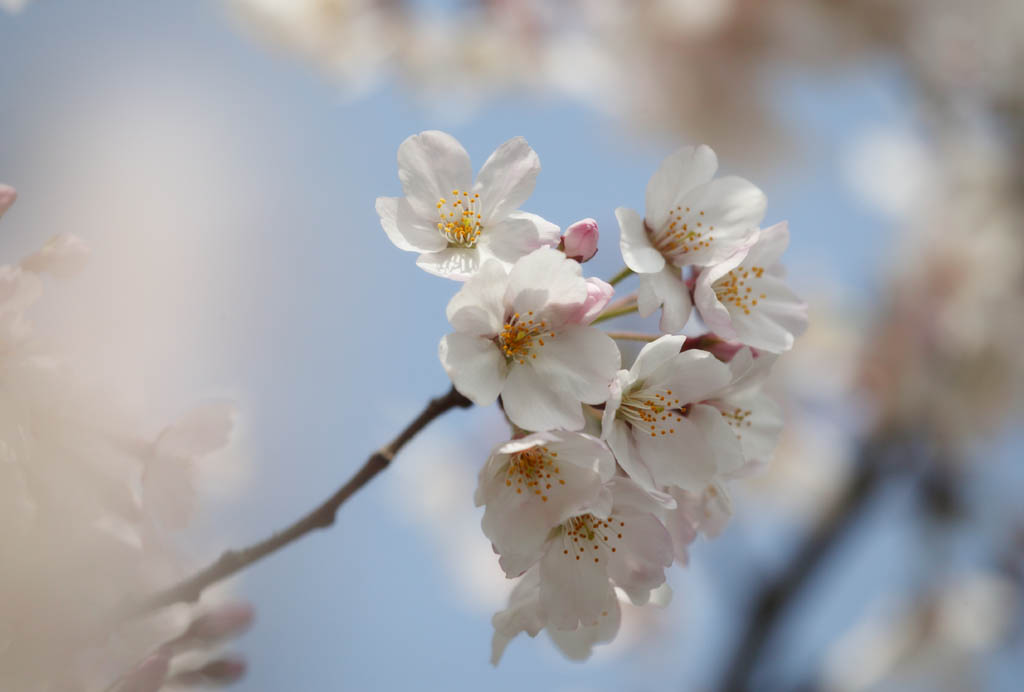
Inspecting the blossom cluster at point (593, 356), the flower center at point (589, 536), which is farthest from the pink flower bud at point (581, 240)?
the flower center at point (589, 536)

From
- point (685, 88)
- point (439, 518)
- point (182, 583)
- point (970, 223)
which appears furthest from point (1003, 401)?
point (182, 583)

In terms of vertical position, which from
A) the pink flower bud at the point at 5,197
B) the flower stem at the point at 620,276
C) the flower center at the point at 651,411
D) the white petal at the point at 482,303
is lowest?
the flower center at the point at 651,411

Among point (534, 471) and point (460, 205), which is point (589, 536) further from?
point (460, 205)

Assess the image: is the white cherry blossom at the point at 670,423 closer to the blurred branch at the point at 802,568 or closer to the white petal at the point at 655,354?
the white petal at the point at 655,354

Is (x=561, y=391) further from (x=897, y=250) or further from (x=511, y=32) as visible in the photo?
(x=897, y=250)

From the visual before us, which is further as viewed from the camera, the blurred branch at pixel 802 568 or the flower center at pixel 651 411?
the blurred branch at pixel 802 568

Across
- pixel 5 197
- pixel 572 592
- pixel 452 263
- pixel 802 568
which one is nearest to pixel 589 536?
pixel 572 592

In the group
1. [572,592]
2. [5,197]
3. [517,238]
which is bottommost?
[572,592]
